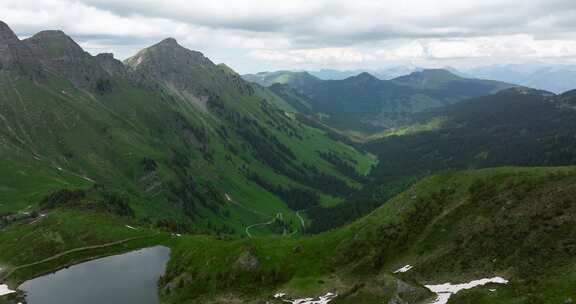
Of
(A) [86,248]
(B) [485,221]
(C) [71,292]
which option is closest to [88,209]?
(A) [86,248]

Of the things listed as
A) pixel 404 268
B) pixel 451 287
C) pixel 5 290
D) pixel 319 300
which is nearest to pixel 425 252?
pixel 404 268

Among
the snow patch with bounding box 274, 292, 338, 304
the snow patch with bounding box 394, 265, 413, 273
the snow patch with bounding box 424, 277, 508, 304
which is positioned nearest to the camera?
the snow patch with bounding box 424, 277, 508, 304

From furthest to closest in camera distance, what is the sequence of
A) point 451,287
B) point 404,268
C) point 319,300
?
point 404,268 → point 319,300 → point 451,287

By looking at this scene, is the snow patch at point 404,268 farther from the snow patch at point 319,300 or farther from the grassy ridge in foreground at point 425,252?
Answer: the snow patch at point 319,300

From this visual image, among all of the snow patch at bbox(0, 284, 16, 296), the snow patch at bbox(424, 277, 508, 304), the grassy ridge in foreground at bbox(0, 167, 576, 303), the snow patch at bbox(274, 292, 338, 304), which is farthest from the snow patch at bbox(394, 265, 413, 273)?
the snow patch at bbox(0, 284, 16, 296)

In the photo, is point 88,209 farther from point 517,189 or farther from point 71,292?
point 517,189

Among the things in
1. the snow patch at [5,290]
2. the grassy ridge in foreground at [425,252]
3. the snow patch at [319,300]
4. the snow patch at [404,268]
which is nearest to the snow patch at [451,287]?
the grassy ridge in foreground at [425,252]

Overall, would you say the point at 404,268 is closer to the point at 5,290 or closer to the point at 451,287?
the point at 451,287

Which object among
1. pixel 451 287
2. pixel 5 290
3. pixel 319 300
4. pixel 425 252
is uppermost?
pixel 451 287

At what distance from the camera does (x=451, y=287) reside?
76812 millimetres

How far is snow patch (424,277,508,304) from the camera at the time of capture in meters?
71.4

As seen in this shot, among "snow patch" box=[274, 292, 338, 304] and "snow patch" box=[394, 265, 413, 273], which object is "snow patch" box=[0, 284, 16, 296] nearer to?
"snow patch" box=[274, 292, 338, 304]

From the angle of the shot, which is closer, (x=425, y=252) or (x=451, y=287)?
(x=451, y=287)

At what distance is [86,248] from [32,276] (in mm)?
18212
